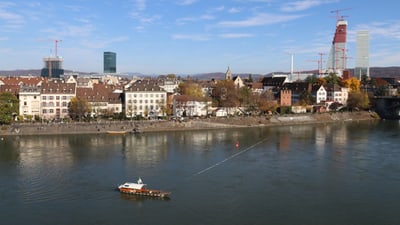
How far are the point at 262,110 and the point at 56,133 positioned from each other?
45.3 ft

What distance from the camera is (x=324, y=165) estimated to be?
573 inches

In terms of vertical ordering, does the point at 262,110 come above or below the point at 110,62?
below

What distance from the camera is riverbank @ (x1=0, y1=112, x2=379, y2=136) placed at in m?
21.4

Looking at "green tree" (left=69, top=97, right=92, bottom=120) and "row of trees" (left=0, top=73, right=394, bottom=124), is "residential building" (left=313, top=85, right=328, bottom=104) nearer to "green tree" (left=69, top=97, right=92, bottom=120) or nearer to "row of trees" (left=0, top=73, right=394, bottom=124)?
"row of trees" (left=0, top=73, right=394, bottom=124)

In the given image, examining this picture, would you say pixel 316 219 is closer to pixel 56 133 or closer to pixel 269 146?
pixel 269 146

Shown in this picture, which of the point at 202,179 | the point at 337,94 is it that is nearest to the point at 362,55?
the point at 337,94

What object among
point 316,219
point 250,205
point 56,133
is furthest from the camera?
point 56,133

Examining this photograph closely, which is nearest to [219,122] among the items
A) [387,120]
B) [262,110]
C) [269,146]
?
[262,110]

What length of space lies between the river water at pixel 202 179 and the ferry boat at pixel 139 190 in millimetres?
191

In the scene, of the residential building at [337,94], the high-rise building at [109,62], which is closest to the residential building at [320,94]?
the residential building at [337,94]

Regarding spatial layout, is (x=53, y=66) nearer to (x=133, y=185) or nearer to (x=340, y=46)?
(x=340, y=46)

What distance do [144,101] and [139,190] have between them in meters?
16.1

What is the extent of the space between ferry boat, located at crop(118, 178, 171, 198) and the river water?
191 mm

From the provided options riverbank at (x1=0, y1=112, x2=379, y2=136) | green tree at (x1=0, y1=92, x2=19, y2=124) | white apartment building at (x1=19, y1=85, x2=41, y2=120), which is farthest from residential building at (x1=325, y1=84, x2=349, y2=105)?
green tree at (x1=0, y1=92, x2=19, y2=124)
